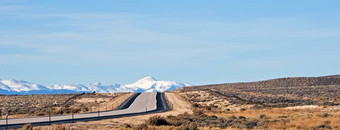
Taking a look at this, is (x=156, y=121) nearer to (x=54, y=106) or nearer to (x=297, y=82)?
→ (x=54, y=106)

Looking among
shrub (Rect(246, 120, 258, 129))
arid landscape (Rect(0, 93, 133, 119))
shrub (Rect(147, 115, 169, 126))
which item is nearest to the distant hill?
arid landscape (Rect(0, 93, 133, 119))

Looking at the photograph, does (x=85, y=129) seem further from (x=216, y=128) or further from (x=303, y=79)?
(x=303, y=79)

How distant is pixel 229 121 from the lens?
160 feet

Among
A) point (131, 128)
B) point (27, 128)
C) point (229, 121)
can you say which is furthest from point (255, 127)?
point (27, 128)

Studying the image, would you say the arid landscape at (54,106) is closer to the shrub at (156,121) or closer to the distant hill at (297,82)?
the shrub at (156,121)

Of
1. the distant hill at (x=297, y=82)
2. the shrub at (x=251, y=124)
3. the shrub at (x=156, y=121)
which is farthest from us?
the distant hill at (x=297, y=82)

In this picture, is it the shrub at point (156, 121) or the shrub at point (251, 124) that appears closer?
the shrub at point (251, 124)

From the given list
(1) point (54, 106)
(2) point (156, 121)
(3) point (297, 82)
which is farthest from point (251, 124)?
(3) point (297, 82)

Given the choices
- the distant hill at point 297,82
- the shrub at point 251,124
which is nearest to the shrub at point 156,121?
the shrub at point 251,124

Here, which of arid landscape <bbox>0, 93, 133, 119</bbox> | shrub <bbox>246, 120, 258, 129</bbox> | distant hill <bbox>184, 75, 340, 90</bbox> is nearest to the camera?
shrub <bbox>246, 120, 258, 129</bbox>

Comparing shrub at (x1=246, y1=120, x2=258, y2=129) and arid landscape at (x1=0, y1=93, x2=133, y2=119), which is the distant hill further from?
shrub at (x1=246, y1=120, x2=258, y2=129)

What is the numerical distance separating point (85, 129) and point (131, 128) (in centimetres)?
331

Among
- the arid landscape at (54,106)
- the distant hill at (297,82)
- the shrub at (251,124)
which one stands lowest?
the shrub at (251,124)

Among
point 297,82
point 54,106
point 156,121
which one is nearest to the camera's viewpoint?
point 156,121
